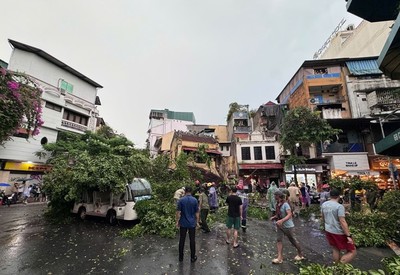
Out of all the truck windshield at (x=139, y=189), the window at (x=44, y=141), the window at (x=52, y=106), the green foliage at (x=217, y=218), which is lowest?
the green foliage at (x=217, y=218)

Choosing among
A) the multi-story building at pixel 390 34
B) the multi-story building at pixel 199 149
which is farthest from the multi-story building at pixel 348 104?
the multi-story building at pixel 390 34

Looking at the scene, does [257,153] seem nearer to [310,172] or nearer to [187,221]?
[310,172]

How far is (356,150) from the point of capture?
22.5m

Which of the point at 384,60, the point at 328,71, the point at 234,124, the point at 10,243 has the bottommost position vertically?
the point at 10,243

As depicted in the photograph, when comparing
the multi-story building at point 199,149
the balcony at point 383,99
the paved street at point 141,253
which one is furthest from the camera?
the multi-story building at point 199,149

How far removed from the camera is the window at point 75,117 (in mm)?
27453

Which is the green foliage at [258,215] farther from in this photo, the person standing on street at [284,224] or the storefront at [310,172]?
the storefront at [310,172]

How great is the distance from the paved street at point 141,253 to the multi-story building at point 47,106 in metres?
16.8

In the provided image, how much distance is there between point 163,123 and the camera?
48.5m

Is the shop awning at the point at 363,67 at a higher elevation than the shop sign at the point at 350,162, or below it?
higher

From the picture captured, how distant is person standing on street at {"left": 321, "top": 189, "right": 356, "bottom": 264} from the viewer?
439 cm

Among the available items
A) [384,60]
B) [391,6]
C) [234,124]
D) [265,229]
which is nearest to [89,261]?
[265,229]

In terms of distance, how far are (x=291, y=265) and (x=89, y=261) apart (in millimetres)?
5391

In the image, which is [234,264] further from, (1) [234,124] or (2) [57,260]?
(1) [234,124]
